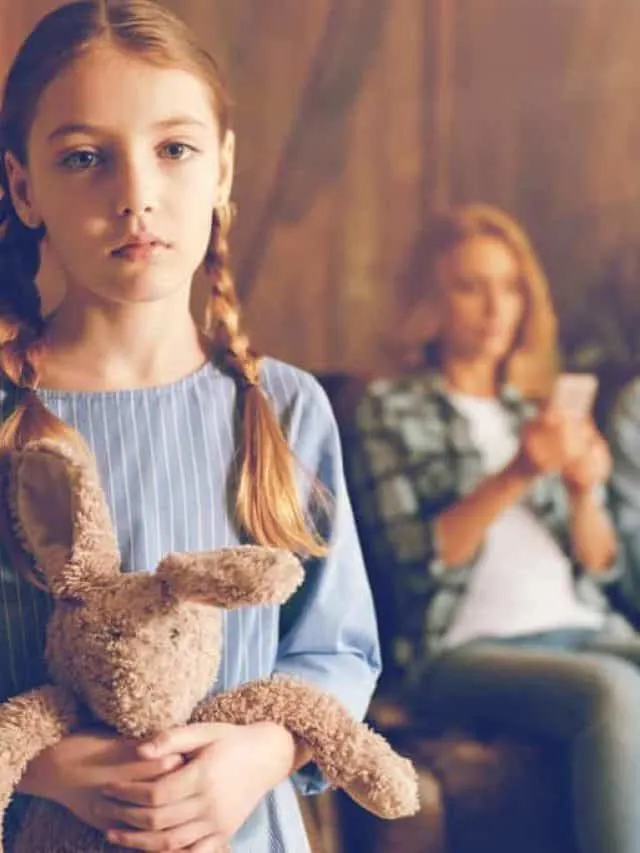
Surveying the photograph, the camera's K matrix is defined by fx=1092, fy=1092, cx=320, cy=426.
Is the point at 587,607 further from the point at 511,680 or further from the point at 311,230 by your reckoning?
the point at 311,230

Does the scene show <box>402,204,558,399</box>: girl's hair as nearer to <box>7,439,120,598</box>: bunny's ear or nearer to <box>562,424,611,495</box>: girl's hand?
<box>562,424,611,495</box>: girl's hand

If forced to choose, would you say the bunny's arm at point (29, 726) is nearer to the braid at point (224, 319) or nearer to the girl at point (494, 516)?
the braid at point (224, 319)

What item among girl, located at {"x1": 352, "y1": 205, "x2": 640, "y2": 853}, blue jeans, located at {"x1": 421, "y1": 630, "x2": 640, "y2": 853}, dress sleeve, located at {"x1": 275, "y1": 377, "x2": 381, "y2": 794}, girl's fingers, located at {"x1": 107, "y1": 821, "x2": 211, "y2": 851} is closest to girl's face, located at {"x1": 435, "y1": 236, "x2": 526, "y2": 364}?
girl, located at {"x1": 352, "y1": 205, "x2": 640, "y2": 853}

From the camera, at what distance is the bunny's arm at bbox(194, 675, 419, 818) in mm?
677

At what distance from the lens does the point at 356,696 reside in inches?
28.7

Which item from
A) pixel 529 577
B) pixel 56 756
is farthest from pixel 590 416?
pixel 56 756

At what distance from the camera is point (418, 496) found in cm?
125

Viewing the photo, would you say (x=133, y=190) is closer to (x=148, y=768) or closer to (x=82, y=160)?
(x=82, y=160)

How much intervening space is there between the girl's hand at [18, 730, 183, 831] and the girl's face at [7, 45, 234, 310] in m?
0.28

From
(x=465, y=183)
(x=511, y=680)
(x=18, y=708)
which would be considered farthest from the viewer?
(x=465, y=183)

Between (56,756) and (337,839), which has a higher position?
(56,756)

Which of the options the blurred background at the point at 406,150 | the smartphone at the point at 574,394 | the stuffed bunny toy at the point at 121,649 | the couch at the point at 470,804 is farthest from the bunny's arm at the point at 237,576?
the smartphone at the point at 574,394

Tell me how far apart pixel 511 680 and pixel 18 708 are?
0.69m

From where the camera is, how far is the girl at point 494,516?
1192 mm
